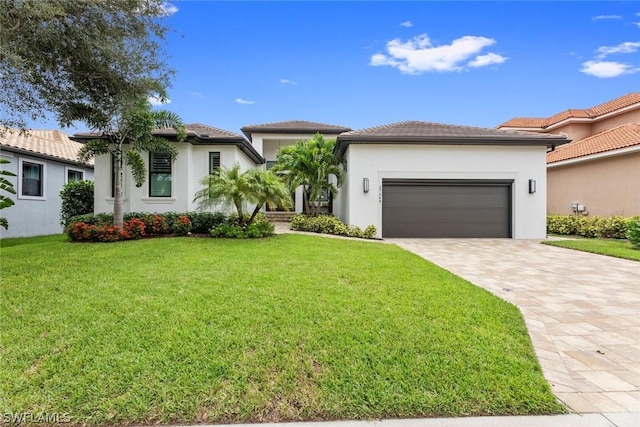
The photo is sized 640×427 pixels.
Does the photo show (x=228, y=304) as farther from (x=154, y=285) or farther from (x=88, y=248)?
(x=88, y=248)

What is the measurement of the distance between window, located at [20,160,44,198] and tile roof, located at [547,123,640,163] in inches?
1015

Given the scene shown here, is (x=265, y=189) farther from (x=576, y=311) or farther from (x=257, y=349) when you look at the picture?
(x=576, y=311)

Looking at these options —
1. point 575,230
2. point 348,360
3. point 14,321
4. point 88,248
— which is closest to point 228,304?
point 348,360

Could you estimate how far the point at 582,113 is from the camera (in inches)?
918

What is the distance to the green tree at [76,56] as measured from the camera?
598 centimetres

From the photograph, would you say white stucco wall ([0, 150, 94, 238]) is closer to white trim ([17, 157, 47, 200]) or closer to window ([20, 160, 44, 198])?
white trim ([17, 157, 47, 200])

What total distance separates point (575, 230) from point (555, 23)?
9.68 meters

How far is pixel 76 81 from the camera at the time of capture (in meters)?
7.43

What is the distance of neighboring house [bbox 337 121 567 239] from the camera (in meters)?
12.8

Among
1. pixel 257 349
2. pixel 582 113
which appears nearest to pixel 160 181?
pixel 257 349

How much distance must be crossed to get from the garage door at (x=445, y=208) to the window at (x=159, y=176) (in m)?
9.08

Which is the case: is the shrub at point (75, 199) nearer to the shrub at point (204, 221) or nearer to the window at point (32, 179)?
the window at point (32, 179)

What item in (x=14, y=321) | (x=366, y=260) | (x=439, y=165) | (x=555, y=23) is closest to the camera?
(x=14, y=321)

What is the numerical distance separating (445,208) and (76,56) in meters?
12.8
